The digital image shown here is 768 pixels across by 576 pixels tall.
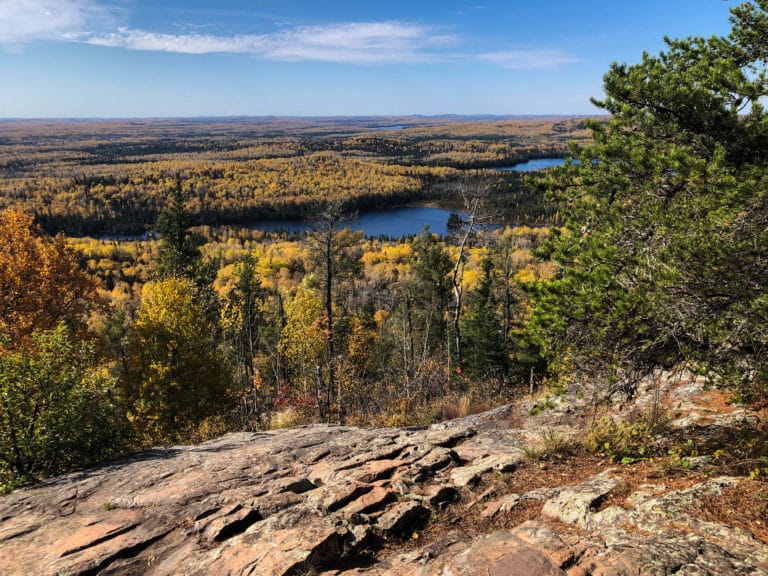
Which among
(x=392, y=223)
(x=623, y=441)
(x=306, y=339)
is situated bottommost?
(x=392, y=223)

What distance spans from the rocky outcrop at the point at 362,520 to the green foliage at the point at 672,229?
1.96m

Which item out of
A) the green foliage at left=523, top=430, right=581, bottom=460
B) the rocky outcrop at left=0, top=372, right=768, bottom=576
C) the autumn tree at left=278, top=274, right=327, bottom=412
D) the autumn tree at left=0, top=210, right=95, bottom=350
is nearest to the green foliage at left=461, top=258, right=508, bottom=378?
the autumn tree at left=278, top=274, right=327, bottom=412

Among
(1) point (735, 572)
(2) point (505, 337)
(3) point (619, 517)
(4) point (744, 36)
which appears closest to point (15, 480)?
(3) point (619, 517)

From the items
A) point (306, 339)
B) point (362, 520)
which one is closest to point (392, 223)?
point (306, 339)

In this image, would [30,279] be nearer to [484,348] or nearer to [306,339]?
[306,339]

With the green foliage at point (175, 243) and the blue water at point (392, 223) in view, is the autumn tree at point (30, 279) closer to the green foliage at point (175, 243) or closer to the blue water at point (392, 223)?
the green foliage at point (175, 243)

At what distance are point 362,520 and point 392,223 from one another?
502ft

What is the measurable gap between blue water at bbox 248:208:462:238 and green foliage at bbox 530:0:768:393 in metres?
124

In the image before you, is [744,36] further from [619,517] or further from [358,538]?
[358,538]

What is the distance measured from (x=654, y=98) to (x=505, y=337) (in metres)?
25.9

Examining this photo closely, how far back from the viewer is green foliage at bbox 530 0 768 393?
5.85 m

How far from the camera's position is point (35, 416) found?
950 cm

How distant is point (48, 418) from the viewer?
9.51m

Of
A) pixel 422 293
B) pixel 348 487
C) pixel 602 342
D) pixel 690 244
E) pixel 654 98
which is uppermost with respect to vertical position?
pixel 654 98
